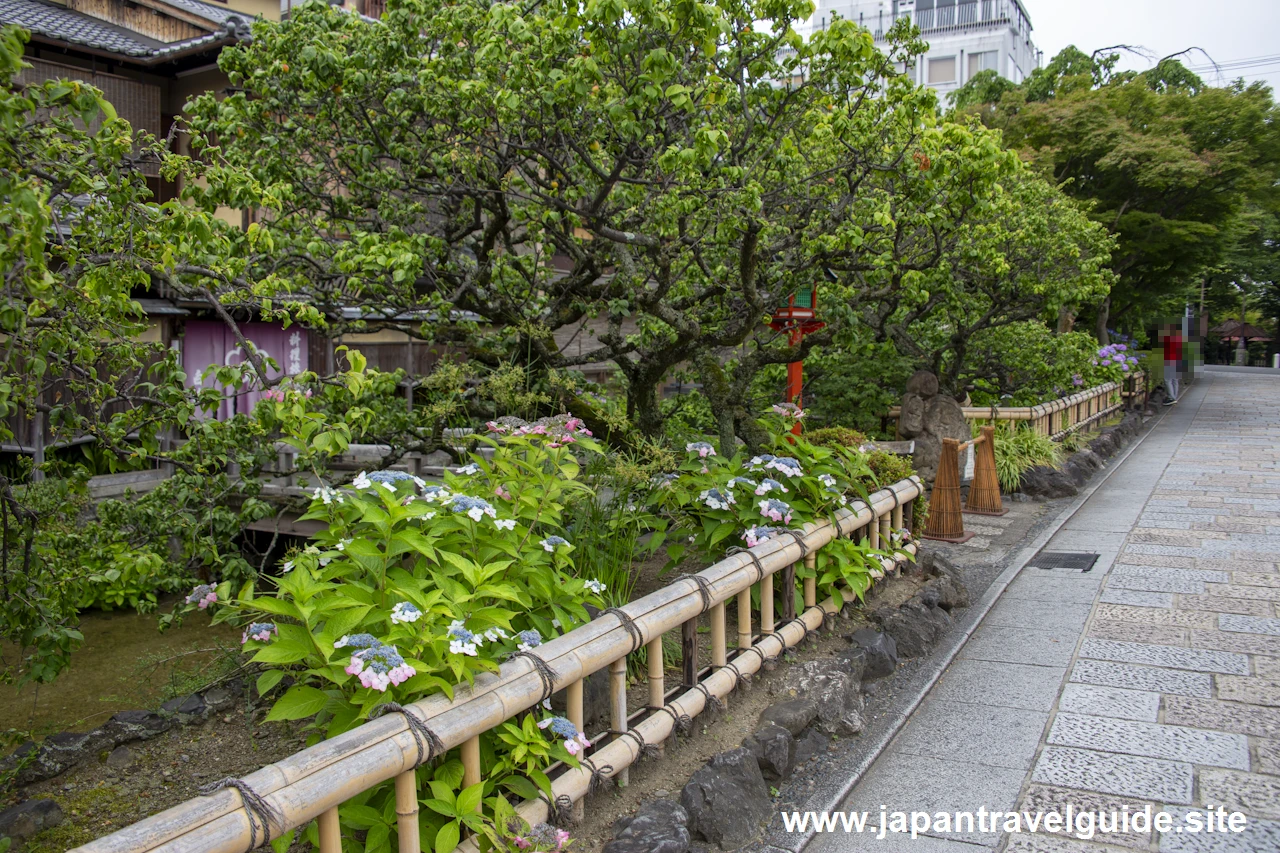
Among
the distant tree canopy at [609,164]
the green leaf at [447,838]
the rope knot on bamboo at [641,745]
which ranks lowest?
the rope knot on bamboo at [641,745]

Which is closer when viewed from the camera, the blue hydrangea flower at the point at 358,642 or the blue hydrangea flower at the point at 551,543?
the blue hydrangea flower at the point at 358,642

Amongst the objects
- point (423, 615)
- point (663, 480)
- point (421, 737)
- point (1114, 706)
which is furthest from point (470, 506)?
point (1114, 706)

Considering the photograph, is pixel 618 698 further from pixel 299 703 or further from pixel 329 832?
pixel 329 832

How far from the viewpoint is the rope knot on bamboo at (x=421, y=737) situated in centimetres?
306

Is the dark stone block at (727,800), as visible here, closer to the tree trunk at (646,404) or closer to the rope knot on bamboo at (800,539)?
the rope knot on bamboo at (800,539)

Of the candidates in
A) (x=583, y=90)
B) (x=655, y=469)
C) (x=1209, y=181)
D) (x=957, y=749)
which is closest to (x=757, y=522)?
(x=655, y=469)

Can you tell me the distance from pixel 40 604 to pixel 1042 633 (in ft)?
20.1

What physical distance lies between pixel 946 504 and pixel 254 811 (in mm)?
8319

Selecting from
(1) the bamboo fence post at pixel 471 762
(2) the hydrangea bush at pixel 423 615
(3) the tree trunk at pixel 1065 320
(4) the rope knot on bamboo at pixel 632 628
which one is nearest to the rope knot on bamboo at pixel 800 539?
(2) the hydrangea bush at pixel 423 615

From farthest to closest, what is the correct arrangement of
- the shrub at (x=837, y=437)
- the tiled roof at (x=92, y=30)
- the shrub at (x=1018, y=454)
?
the tiled roof at (x=92, y=30)
the shrub at (x=1018, y=454)
the shrub at (x=837, y=437)

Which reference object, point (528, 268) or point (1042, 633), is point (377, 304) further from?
point (1042, 633)

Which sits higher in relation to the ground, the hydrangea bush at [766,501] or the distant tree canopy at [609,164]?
the distant tree canopy at [609,164]

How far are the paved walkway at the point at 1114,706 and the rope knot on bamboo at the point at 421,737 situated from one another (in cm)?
188

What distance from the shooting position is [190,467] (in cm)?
530
